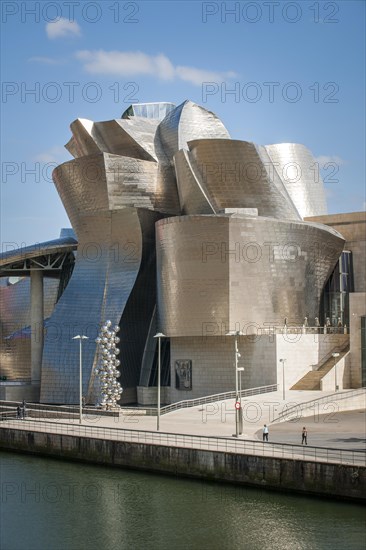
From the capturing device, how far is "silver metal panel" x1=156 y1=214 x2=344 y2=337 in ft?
148

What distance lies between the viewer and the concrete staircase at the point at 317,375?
44781mm

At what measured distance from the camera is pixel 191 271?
45625mm

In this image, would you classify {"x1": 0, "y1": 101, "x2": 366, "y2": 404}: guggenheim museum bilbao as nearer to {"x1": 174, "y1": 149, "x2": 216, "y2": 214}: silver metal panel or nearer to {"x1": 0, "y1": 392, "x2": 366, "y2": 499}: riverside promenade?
A: {"x1": 174, "y1": 149, "x2": 216, "y2": 214}: silver metal panel

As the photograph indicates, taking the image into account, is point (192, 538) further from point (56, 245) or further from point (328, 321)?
point (56, 245)

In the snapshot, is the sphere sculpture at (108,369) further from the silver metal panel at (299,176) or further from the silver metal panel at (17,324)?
the silver metal panel at (299,176)

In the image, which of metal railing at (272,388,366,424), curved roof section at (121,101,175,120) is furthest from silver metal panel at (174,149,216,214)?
metal railing at (272,388,366,424)

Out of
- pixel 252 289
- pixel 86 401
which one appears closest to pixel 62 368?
pixel 86 401

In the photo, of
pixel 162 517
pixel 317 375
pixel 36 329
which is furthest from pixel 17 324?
pixel 162 517

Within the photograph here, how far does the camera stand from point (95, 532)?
23.4m

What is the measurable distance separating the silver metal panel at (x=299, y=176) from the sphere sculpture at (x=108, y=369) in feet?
57.7

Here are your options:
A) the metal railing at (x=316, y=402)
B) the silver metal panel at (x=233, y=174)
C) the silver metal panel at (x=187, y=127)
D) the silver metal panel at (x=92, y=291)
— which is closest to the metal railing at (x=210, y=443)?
the metal railing at (x=316, y=402)

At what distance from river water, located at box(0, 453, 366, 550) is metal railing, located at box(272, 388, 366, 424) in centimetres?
945

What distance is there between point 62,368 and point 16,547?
25874mm

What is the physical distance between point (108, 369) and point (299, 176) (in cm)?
2049
